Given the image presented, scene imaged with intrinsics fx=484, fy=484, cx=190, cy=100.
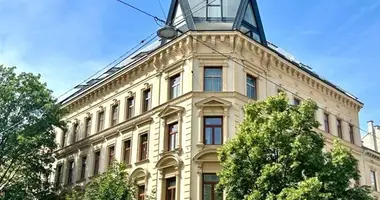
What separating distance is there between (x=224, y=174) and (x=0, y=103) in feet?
56.2

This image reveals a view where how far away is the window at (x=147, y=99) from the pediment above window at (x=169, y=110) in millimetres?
1891

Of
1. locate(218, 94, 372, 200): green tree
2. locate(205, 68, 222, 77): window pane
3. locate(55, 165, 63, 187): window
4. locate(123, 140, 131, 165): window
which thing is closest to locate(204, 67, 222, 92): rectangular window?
locate(205, 68, 222, 77): window pane

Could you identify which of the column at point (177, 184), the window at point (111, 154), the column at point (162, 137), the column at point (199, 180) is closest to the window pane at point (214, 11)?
the column at point (162, 137)

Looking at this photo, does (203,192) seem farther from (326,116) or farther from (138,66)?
(326,116)

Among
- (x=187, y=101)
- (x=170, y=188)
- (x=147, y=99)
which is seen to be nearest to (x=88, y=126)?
(x=147, y=99)

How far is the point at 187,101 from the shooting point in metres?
24.9

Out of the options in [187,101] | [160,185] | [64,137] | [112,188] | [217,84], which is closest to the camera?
[112,188]

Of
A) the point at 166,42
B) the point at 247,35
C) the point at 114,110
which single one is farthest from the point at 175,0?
the point at 114,110

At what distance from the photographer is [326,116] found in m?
31.2

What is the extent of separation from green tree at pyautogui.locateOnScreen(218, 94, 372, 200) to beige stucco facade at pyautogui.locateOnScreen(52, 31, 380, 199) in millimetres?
4879

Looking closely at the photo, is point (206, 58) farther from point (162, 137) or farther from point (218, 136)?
point (162, 137)

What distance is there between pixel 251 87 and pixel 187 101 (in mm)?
3745

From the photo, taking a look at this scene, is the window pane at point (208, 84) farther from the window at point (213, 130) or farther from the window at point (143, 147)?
the window at point (143, 147)

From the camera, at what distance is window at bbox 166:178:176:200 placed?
24094 millimetres
